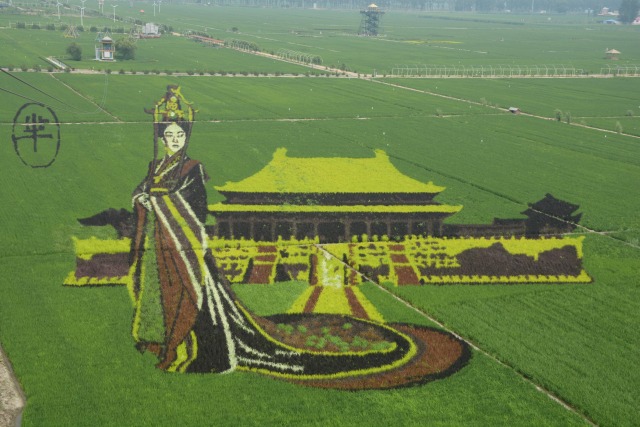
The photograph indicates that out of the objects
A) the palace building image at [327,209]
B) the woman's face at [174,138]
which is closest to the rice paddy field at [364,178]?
the palace building image at [327,209]

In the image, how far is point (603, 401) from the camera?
20.2 meters

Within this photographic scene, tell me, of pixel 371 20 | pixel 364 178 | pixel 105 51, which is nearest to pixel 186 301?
pixel 364 178

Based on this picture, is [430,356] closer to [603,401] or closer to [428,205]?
[603,401]

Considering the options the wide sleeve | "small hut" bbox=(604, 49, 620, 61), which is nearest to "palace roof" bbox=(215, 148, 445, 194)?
the wide sleeve

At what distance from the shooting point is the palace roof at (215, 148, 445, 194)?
31069 mm

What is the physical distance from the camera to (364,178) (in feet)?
105

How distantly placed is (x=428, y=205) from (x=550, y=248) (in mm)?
4805

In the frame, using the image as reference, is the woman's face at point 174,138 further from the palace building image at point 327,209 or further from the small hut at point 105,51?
the small hut at point 105,51

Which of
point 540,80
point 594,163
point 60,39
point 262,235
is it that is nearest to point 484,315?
point 262,235

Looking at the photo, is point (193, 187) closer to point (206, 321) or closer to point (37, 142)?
point (206, 321)

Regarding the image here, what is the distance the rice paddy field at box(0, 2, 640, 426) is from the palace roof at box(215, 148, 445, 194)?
4339mm

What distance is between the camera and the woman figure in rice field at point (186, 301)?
21.3 m

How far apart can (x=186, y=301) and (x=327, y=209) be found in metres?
10.2

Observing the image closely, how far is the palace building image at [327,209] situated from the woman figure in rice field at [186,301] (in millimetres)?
2827
